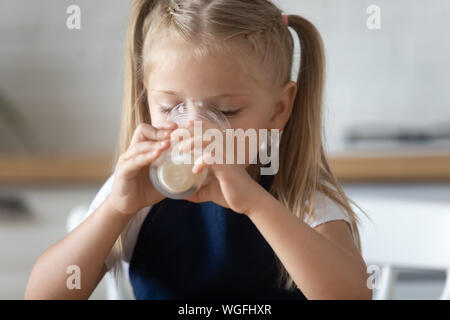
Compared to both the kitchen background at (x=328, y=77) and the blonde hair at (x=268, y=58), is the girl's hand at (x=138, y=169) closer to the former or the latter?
the blonde hair at (x=268, y=58)

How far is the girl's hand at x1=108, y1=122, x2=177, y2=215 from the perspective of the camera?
693 millimetres

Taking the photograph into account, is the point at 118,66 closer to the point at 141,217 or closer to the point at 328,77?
the point at 328,77

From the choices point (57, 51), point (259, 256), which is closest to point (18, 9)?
point (57, 51)

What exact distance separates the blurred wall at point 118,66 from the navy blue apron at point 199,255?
1365mm

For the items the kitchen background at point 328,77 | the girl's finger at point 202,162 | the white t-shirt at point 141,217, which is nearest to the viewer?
the girl's finger at point 202,162

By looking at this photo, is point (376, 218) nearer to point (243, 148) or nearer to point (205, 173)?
point (243, 148)

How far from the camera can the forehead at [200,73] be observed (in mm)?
798

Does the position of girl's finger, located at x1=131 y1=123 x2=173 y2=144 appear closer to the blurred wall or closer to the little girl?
the little girl

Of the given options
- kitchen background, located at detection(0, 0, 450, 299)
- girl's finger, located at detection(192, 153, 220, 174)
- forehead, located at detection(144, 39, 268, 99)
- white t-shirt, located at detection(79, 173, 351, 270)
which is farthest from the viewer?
kitchen background, located at detection(0, 0, 450, 299)

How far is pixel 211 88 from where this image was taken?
→ 0.80 m

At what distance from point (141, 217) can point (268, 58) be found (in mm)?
324

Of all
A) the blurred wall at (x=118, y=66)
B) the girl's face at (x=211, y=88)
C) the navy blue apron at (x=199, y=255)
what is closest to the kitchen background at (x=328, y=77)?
the blurred wall at (x=118, y=66)

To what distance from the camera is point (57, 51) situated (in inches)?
94.3

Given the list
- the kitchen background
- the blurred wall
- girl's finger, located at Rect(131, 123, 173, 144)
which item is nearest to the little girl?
girl's finger, located at Rect(131, 123, 173, 144)
